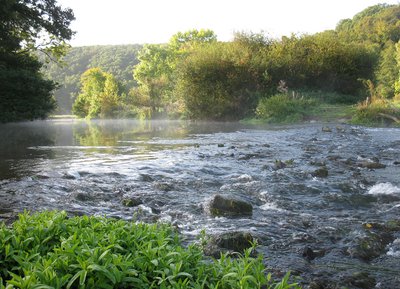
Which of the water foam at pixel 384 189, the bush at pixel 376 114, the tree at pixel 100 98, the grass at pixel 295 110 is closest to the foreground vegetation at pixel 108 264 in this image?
the water foam at pixel 384 189

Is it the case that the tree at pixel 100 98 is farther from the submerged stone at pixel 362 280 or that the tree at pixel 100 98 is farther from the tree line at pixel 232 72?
the submerged stone at pixel 362 280

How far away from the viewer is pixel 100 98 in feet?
183

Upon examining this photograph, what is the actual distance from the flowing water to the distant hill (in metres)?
80.3

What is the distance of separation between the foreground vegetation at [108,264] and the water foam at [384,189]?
4563 millimetres

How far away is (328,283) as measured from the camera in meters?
3.18

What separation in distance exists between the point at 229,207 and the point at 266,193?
1228 millimetres

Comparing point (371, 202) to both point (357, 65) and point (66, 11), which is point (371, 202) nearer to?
point (66, 11)

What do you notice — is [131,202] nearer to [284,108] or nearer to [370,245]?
[370,245]

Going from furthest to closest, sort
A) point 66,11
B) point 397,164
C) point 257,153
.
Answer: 1. point 66,11
2. point 257,153
3. point 397,164

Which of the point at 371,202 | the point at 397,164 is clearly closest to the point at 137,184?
the point at 371,202

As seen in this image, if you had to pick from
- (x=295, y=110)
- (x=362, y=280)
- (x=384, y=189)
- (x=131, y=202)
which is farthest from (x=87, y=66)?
(x=362, y=280)

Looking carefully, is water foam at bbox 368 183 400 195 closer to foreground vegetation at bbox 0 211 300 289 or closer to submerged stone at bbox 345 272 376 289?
submerged stone at bbox 345 272 376 289

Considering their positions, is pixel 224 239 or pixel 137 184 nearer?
pixel 224 239

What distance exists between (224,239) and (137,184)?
11.2ft
